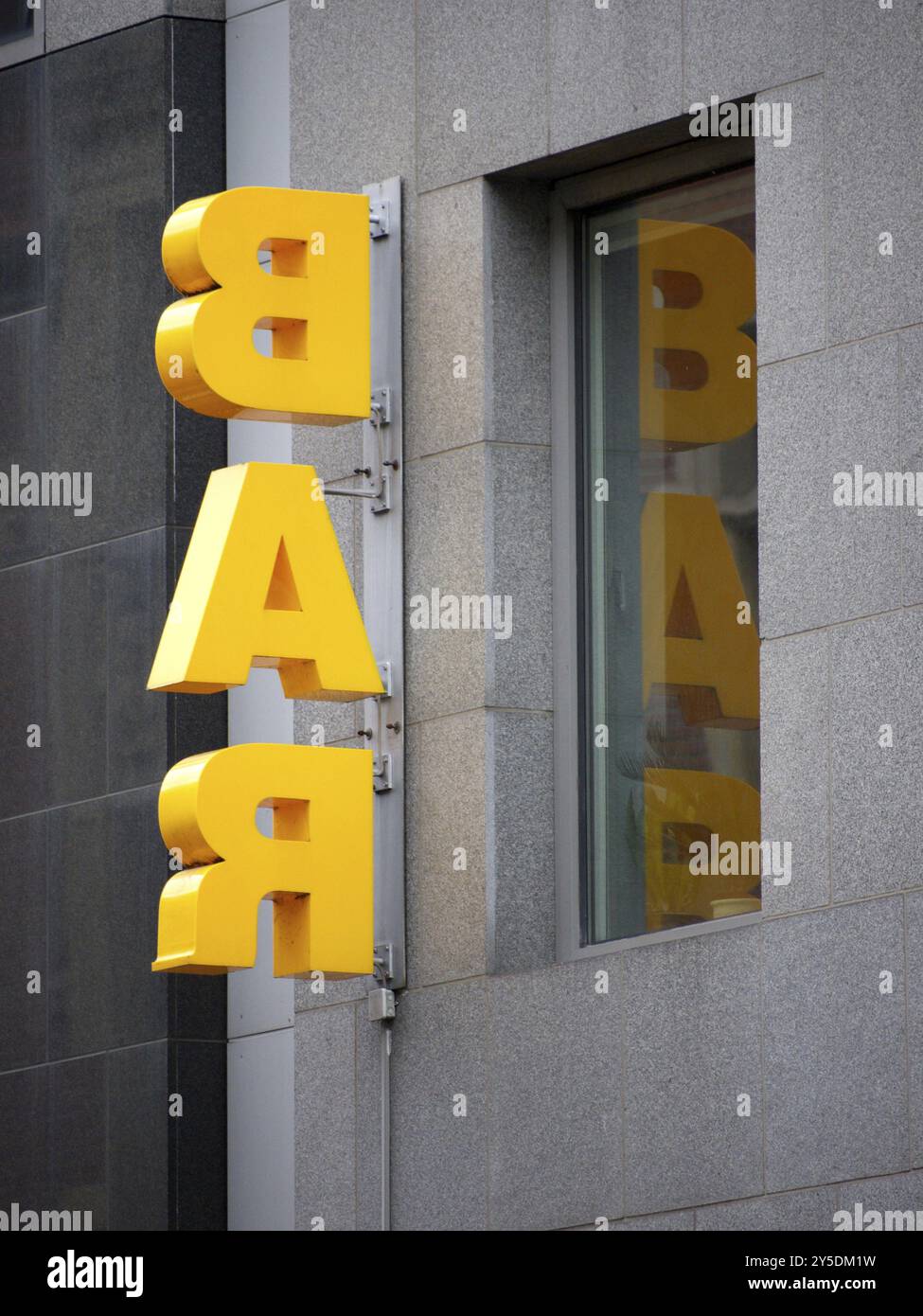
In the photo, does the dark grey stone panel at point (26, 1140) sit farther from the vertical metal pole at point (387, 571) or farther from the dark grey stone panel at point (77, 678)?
the vertical metal pole at point (387, 571)

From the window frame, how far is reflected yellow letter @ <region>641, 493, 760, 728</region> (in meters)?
0.64

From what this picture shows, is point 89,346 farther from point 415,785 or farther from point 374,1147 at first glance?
point 374,1147

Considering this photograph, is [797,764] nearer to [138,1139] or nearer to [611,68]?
[611,68]

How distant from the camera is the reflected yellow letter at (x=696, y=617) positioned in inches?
691

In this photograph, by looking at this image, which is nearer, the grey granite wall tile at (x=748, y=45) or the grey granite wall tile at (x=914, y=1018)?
the grey granite wall tile at (x=914, y=1018)

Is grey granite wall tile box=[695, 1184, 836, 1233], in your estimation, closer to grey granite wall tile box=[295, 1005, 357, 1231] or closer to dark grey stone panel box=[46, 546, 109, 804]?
grey granite wall tile box=[295, 1005, 357, 1231]

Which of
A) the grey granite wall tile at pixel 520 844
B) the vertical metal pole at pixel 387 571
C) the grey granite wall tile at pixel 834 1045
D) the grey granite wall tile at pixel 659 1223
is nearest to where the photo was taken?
the grey granite wall tile at pixel 834 1045

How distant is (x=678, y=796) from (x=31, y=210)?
650cm

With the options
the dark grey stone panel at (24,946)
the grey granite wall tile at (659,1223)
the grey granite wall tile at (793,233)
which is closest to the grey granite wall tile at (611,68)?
the grey granite wall tile at (793,233)

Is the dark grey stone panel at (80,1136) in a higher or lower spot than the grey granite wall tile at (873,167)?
Answer: lower

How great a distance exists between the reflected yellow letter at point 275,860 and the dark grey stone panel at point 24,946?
132 inches

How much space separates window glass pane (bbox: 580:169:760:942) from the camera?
57.7 ft

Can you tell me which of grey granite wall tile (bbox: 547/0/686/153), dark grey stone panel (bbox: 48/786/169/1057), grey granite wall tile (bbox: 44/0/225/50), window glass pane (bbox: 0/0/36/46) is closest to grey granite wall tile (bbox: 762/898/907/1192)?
grey granite wall tile (bbox: 547/0/686/153)
